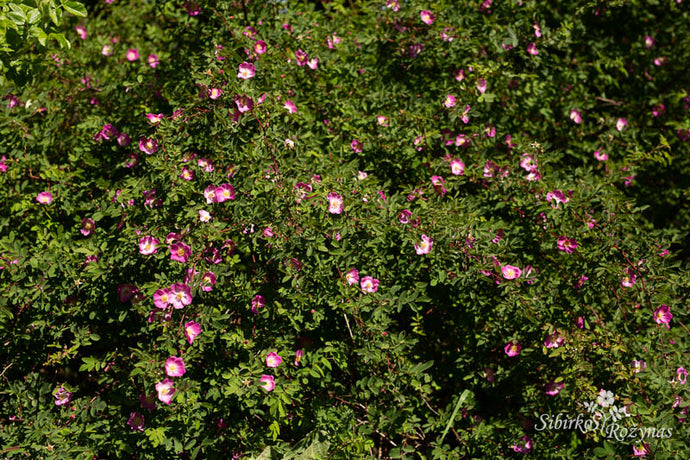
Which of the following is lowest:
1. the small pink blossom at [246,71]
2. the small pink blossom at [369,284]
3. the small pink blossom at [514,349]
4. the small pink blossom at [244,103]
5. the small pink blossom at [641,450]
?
the small pink blossom at [641,450]

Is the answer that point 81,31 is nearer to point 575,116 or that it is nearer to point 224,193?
point 224,193

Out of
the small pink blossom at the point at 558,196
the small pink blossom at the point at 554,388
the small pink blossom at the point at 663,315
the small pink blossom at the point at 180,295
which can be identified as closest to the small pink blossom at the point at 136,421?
the small pink blossom at the point at 180,295

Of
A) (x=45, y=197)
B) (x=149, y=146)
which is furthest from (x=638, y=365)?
(x=45, y=197)

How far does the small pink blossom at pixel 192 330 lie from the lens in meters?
1.92

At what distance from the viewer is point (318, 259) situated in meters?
2.04

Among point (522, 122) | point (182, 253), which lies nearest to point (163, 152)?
point (182, 253)

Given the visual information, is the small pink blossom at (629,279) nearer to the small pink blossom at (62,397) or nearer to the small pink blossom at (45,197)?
the small pink blossom at (62,397)

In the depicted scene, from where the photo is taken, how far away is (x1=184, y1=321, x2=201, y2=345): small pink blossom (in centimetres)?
192

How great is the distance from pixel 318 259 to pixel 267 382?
468 millimetres

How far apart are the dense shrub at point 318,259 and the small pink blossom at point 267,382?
31mm

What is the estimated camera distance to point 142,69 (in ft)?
8.80

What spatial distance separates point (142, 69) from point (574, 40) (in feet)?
7.85

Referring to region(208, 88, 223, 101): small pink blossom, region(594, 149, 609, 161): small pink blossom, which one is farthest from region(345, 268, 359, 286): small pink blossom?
region(594, 149, 609, 161): small pink blossom

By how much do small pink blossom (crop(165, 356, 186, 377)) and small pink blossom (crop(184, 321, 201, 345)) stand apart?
7cm
